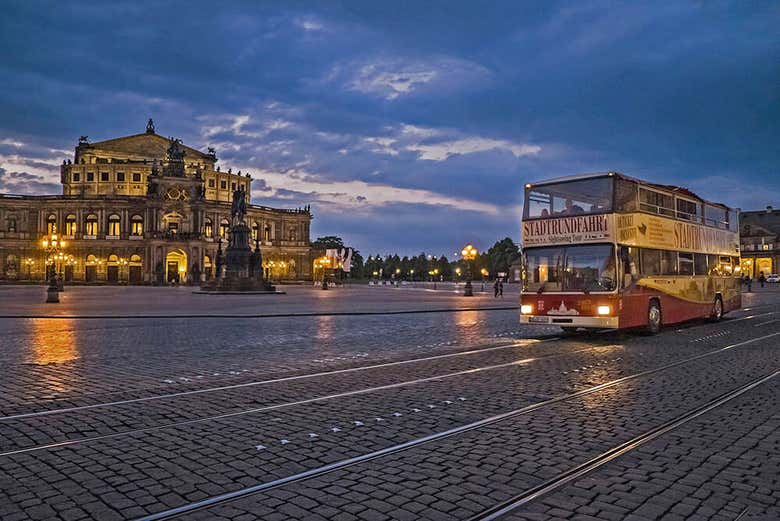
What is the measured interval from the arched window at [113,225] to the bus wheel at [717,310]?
314ft

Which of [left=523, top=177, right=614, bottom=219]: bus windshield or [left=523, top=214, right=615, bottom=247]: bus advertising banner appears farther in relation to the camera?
[left=523, top=177, right=614, bottom=219]: bus windshield

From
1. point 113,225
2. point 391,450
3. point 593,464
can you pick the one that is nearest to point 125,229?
point 113,225

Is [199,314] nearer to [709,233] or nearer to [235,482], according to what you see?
[709,233]

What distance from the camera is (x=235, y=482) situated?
193 inches

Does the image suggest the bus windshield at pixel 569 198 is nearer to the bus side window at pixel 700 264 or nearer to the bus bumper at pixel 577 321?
the bus bumper at pixel 577 321

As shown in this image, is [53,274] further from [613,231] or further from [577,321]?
[613,231]

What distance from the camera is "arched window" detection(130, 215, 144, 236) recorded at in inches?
3947

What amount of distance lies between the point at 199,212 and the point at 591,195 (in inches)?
3663

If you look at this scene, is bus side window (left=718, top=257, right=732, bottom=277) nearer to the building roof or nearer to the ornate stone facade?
the ornate stone facade

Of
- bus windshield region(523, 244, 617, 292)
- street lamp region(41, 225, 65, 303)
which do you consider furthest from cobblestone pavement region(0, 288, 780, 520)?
street lamp region(41, 225, 65, 303)

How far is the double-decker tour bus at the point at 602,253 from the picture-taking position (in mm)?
15570

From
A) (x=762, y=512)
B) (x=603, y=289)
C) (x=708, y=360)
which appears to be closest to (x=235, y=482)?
(x=762, y=512)

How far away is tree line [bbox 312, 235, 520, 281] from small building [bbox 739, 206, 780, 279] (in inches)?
1949

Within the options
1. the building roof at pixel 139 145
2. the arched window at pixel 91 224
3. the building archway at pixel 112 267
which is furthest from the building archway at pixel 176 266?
the building roof at pixel 139 145
